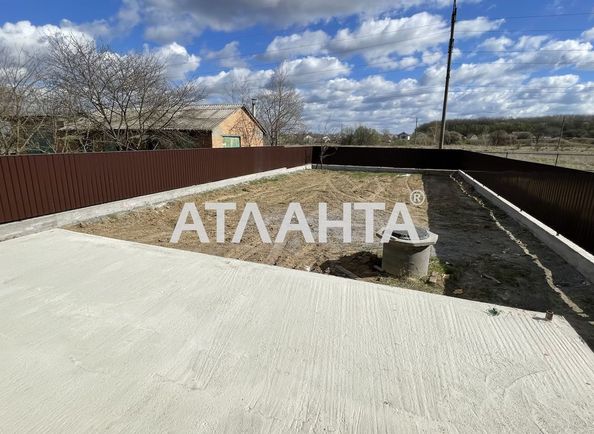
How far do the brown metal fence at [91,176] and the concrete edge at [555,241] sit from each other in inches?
358

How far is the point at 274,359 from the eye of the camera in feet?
8.21

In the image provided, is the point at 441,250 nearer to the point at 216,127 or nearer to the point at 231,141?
the point at 216,127

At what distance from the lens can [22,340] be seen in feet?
8.89

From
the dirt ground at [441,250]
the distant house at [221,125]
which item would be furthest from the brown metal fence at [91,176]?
the distant house at [221,125]

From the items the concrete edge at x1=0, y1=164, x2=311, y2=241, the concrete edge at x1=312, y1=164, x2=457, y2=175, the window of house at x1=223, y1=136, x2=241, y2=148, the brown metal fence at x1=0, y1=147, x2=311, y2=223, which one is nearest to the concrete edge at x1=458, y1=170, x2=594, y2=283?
the concrete edge at x1=0, y1=164, x2=311, y2=241

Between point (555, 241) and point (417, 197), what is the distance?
239 inches

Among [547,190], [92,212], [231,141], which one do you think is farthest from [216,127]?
[547,190]

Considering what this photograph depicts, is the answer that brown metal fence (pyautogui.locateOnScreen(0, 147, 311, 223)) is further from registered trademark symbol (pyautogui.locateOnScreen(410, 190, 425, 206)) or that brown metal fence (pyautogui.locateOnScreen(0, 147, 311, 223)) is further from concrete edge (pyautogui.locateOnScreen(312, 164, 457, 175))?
concrete edge (pyautogui.locateOnScreen(312, 164, 457, 175))

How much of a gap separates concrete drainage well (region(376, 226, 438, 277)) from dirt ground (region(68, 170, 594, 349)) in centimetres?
13

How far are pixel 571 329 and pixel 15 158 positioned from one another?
845cm

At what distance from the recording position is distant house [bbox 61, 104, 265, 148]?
54.8ft

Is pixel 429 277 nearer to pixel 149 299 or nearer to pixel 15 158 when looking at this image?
pixel 149 299

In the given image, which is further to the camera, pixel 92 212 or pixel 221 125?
pixel 221 125

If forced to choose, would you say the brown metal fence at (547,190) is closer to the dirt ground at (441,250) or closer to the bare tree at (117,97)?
the dirt ground at (441,250)
